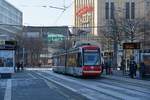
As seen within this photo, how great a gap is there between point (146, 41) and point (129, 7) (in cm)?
4842

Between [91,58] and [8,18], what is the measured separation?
4739 inches

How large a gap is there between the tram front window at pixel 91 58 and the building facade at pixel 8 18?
306ft

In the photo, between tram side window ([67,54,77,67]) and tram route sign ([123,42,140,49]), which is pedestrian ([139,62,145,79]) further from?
tram side window ([67,54,77,67])

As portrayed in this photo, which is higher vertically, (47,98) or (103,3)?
(103,3)

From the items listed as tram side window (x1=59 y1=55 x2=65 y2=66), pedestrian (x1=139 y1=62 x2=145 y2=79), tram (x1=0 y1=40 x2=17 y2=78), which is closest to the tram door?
tram (x1=0 y1=40 x2=17 y2=78)

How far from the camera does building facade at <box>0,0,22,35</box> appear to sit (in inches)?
5935

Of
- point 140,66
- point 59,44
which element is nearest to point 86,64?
point 140,66

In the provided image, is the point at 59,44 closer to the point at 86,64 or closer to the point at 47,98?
the point at 86,64

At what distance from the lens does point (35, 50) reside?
125375 mm

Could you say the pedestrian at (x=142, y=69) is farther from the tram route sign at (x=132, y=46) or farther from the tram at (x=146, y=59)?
the tram route sign at (x=132, y=46)

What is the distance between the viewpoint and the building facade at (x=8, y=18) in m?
151

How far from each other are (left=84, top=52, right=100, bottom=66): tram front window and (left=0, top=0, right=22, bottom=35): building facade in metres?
93.4

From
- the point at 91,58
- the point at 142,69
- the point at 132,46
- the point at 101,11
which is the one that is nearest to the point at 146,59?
the point at 142,69

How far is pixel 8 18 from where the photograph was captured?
165875mm
